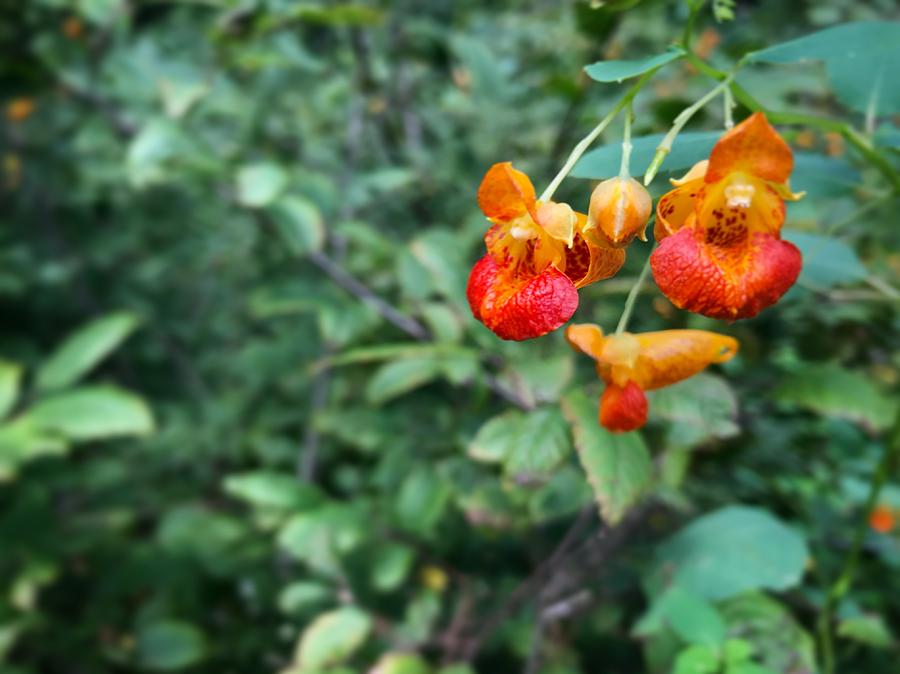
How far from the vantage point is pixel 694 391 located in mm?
929

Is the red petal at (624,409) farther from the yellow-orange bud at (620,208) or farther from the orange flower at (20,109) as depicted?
the orange flower at (20,109)

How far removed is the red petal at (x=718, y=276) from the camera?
1.82 ft

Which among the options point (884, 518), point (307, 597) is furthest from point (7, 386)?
point (884, 518)

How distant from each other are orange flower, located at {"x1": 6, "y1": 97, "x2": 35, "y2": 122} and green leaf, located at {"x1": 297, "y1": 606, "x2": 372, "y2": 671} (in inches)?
84.2

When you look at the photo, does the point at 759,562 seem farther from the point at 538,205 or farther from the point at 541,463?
the point at 538,205

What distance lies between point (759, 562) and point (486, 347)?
0.49m

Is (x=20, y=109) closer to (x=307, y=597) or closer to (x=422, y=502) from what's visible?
(x=307, y=597)

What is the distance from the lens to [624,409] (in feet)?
2.25

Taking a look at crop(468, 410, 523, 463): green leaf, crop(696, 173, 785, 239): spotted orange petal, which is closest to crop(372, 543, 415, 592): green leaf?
crop(468, 410, 523, 463): green leaf

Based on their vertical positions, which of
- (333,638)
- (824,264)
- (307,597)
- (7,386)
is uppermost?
(824,264)

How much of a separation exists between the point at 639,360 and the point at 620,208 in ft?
0.56

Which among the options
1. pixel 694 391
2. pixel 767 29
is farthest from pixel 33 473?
pixel 767 29

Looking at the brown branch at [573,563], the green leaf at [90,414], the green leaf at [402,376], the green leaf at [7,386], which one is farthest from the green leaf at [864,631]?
the green leaf at [7,386]

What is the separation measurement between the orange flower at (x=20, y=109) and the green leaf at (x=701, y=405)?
2482mm
